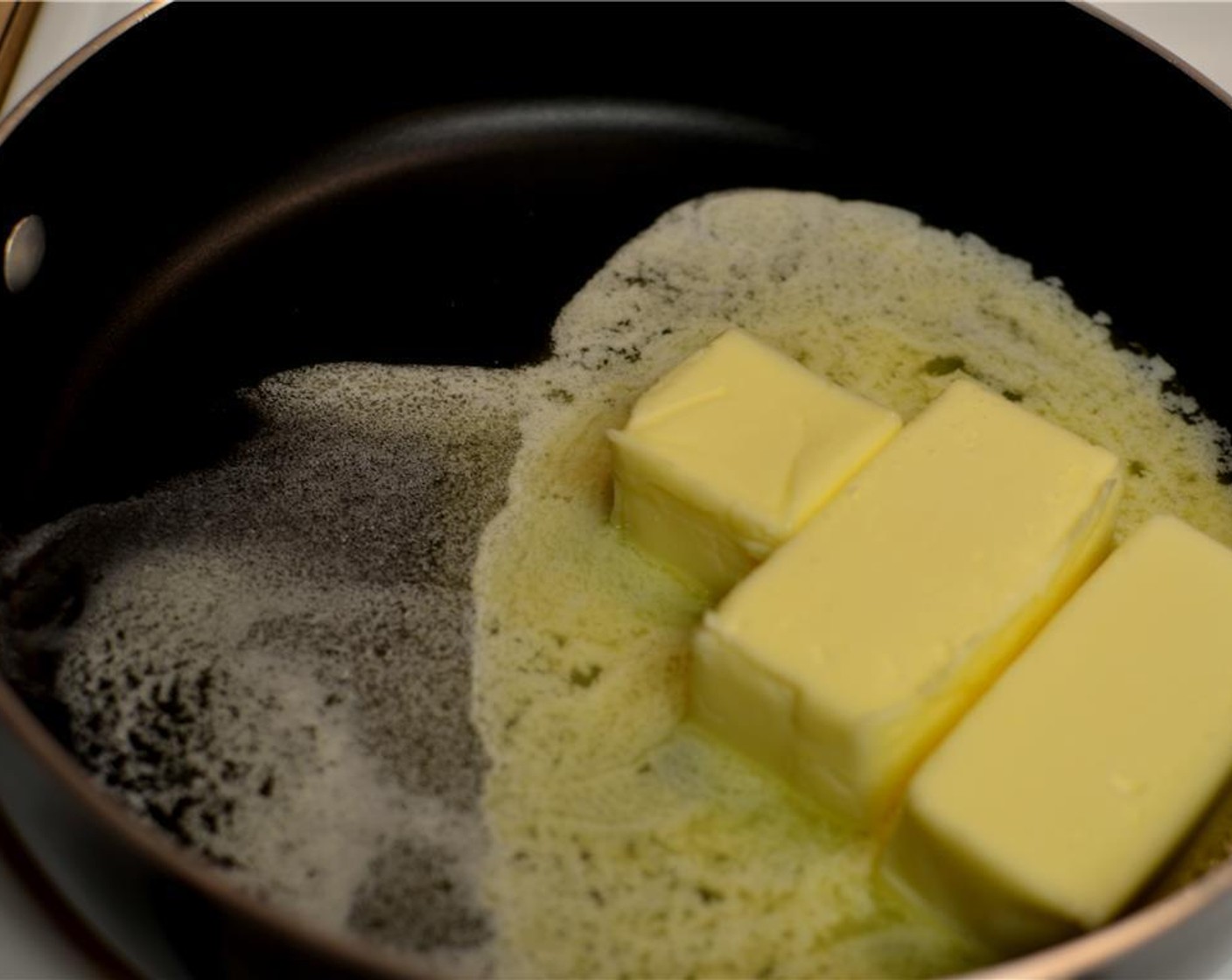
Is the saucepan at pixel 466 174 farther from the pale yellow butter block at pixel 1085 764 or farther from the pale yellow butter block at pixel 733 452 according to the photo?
the pale yellow butter block at pixel 1085 764

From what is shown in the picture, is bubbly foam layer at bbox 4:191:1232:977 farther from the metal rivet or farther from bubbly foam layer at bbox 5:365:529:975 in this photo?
the metal rivet

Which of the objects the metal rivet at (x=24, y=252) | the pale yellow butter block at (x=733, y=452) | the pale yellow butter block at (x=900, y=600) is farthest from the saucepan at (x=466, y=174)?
the pale yellow butter block at (x=900, y=600)

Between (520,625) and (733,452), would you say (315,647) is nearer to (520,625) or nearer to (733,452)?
(520,625)

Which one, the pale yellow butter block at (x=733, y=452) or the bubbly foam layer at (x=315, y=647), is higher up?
the pale yellow butter block at (x=733, y=452)

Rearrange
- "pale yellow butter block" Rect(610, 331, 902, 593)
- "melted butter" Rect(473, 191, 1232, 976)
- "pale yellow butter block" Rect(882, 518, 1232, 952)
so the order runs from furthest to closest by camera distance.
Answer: "pale yellow butter block" Rect(610, 331, 902, 593)
"melted butter" Rect(473, 191, 1232, 976)
"pale yellow butter block" Rect(882, 518, 1232, 952)

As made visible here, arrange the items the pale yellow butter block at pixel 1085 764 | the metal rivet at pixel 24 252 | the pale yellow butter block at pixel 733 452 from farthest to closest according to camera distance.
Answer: the metal rivet at pixel 24 252, the pale yellow butter block at pixel 733 452, the pale yellow butter block at pixel 1085 764

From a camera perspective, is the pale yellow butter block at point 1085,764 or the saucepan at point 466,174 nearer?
the pale yellow butter block at point 1085,764

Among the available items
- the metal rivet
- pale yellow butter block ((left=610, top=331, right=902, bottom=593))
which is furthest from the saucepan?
pale yellow butter block ((left=610, top=331, right=902, bottom=593))
